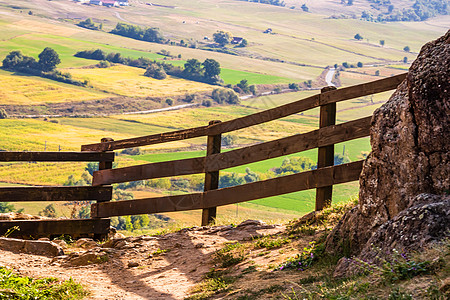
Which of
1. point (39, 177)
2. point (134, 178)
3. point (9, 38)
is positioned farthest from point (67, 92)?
point (134, 178)

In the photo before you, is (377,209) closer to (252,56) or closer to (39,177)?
(39,177)

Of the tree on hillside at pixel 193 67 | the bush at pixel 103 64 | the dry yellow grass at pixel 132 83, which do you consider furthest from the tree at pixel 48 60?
the tree on hillside at pixel 193 67

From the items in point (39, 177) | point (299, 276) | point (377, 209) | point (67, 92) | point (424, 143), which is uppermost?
point (424, 143)

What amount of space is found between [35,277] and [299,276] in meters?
3.05

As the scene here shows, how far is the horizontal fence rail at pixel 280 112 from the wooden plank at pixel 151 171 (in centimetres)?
36

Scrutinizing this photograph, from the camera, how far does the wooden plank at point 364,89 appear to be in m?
6.34

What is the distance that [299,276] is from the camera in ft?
16.0

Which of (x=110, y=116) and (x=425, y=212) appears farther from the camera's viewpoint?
(x=110, y=116)

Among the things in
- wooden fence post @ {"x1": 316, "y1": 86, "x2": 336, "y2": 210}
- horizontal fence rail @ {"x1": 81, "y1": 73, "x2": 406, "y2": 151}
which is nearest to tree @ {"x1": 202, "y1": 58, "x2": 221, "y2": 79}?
horizontal fence rail @ {"x1": 81, "y1": 73, "x2": 406, "y2": 151}

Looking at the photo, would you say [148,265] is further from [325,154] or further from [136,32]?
[136,32]

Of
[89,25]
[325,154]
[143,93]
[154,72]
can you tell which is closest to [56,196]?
[325,154]

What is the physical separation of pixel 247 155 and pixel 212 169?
0.60 m

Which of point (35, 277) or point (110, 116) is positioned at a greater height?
point (35, 277)

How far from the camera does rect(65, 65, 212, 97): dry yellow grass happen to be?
→ 15050cm
